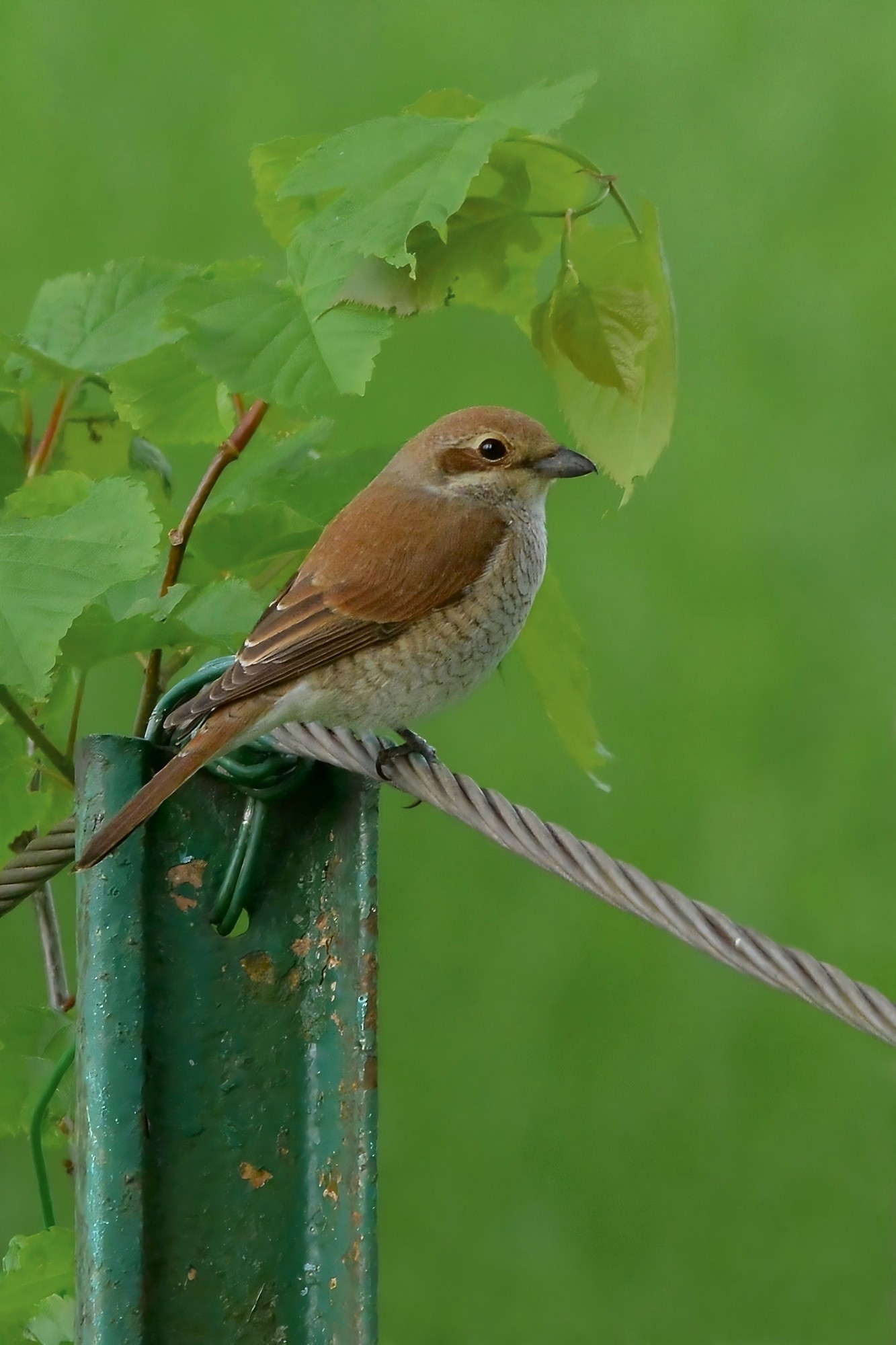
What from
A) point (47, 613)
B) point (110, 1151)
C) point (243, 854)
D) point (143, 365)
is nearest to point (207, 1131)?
point (110, 1151)

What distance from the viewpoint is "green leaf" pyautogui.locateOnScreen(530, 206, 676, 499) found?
90cm

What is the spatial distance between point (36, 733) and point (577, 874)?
14.7 inches

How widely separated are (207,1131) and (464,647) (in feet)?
2.12

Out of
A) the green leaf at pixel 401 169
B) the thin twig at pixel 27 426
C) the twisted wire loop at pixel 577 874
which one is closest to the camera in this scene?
the twisted wire loop at pixel 577 874

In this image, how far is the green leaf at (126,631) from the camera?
32.8 inches

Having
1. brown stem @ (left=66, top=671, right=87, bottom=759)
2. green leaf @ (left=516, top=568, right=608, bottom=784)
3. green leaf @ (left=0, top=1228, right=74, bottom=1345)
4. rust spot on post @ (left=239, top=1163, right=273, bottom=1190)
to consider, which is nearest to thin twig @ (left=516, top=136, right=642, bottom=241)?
green leaf @ (left=516, top=568, right=608, bottom=784)

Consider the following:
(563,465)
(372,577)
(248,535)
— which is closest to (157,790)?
(248,535)

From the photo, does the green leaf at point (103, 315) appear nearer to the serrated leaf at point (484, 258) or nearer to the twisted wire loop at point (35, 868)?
the serrated leaf at point (484, 258)

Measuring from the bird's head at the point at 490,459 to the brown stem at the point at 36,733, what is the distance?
701mm

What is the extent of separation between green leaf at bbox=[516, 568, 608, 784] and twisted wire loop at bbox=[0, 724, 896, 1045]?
10 centimetres

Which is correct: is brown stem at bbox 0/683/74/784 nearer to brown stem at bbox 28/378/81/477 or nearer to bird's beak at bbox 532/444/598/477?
brown stem at bbox 28/378/81/477

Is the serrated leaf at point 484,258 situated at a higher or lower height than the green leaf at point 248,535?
higher

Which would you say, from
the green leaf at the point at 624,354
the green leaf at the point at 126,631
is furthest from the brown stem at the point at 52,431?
the green leaf at the point at 624,354

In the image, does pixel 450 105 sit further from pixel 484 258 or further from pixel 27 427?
pixel 27 427
